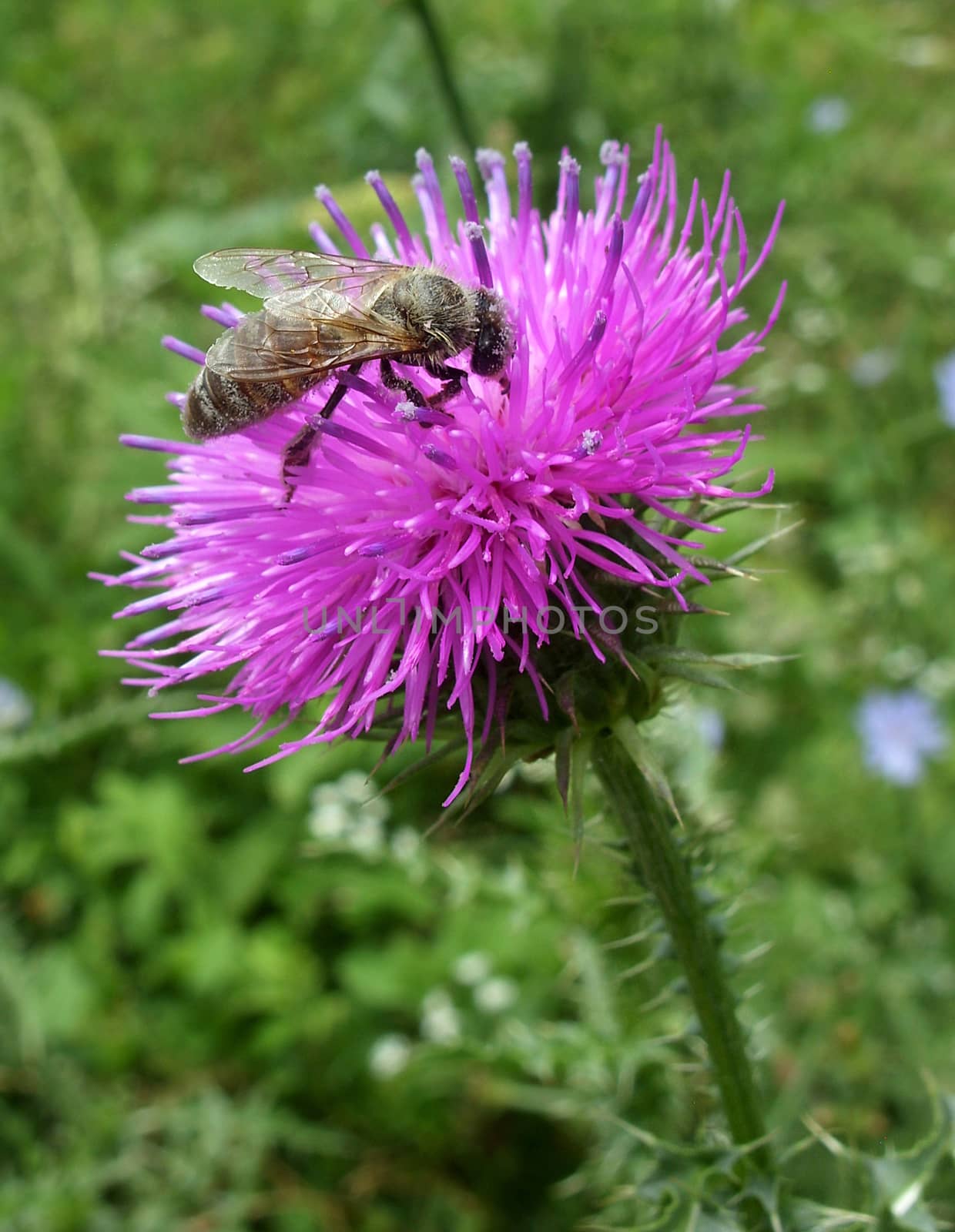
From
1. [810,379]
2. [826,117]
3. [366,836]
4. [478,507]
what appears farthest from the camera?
[826,117]

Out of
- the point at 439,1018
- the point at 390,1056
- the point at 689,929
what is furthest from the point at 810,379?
the point at 689,929

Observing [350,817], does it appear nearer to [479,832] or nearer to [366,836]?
[366,836]

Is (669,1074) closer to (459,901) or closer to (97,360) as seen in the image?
(459,901)

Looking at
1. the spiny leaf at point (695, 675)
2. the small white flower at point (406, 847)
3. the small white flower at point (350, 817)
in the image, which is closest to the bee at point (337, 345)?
the spiny leaf at point (695, 675)

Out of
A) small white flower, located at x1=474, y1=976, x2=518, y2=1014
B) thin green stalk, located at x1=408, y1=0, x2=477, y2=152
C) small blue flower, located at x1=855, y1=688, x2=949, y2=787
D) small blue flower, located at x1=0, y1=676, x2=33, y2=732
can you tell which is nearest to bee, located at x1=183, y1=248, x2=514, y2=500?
thin green stalk, located at x1=408, y1=0, x2=477, y2=152

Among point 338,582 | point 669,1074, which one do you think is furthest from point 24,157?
point 669,1074

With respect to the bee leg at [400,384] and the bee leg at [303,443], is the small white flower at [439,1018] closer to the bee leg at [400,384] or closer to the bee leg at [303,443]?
the bee leg at [303,443]

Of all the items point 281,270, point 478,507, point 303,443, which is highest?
point 281,270
